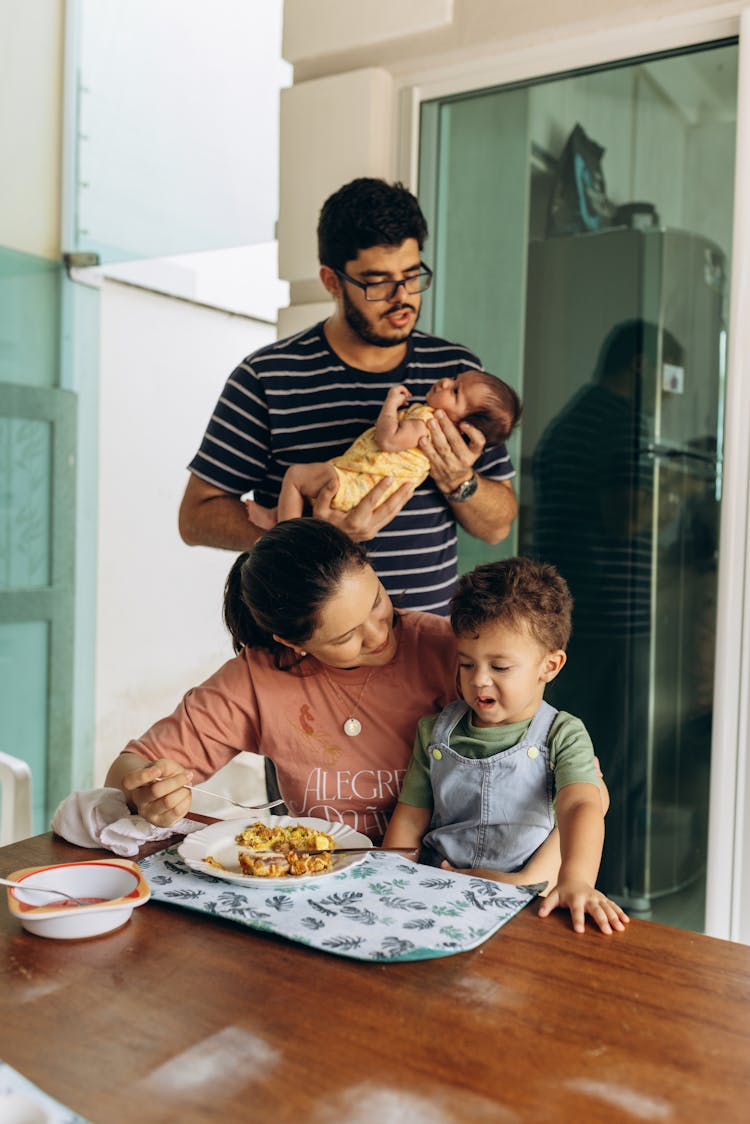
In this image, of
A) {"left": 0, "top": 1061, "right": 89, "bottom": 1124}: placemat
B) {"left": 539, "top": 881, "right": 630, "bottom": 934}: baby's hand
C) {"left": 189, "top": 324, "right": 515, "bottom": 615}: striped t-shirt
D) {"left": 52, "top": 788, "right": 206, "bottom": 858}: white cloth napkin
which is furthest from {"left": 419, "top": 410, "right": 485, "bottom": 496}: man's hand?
{"left": 0, "top": 1061, "right": 89, "bottom": 1124}: placemat

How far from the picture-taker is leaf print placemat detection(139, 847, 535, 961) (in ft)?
3.75

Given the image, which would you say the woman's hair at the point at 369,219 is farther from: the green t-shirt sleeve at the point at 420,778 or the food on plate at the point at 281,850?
the food on plate at the point at 281,850

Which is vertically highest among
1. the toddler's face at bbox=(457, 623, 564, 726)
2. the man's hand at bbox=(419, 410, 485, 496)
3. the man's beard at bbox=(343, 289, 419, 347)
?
the man's beard at bbox=(343, 289, 419, 347)

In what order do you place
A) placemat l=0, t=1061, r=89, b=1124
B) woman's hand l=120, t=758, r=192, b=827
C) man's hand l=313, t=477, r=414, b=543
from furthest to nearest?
man's hand l=313, t=477, r=414, b=543 < woman's hand l=120, t=758, r=192, b=827 < placemat l=0, t=1061, r=89, b=1124

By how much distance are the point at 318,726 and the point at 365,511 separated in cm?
43

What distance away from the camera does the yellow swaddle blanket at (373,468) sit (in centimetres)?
199

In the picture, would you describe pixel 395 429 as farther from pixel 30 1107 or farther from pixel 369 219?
pixel 30 1107

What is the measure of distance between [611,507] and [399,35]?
1356mm

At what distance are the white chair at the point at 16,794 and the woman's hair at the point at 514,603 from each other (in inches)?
45.0

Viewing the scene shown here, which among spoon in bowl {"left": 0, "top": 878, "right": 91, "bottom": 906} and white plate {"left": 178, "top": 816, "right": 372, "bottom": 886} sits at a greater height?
white plate {"left": 178, "top": 816, "right": 372, "bottom": 886}

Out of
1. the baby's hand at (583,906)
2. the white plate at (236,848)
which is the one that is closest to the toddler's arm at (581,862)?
the baby's hand at (583,906)

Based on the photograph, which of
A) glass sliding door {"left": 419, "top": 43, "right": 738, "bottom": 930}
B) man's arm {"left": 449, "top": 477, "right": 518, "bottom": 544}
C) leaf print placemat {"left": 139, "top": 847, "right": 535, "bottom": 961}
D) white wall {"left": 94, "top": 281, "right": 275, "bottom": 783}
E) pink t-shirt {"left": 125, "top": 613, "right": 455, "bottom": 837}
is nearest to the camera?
leaf print placemat {"left": 139, "top": 847, "right": 535, "bottom": 961}

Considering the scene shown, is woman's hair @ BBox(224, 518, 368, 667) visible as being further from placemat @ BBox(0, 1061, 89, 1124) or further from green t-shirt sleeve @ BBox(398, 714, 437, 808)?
placemat @ BBox(0, 1061, 89, 1124)

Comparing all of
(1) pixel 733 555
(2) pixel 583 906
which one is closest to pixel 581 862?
(2) pixel 583 906
